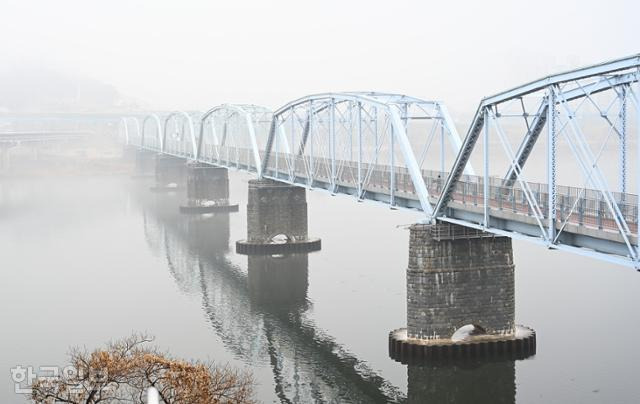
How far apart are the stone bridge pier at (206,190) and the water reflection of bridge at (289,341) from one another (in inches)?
719

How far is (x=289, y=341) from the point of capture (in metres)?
39.8

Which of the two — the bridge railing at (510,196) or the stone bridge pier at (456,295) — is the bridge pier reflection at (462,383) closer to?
the stone bridge pier at (456,295)

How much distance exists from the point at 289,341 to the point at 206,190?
50494 millimetres

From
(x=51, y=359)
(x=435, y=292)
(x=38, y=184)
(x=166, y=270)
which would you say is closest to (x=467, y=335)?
(x=435, y=292)

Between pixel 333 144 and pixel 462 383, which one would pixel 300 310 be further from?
pixel 462 383

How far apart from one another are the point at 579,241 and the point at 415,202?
45.3ft

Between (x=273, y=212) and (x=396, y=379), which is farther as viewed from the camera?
(x=273, y=212)

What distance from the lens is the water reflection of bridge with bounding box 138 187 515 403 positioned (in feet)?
106

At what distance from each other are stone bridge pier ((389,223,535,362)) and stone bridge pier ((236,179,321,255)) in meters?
27.4

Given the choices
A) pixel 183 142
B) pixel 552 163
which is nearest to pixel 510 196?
pixel 552 163

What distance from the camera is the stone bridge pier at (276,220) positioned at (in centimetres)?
6291

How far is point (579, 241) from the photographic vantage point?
27.7m

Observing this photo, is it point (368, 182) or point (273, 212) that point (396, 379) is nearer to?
point (368, 182)

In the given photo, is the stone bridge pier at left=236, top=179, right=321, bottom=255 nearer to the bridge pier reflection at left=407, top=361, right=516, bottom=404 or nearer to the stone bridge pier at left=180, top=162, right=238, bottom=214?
the stone bridge pier at left=180, top=162, right=238, bottom=214
